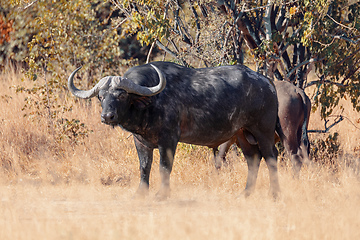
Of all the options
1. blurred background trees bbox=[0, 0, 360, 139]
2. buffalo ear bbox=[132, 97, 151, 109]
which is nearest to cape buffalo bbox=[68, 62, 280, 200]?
buffalo ear bbox=[132, 97, 151, 109]

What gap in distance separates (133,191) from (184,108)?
1371 mm

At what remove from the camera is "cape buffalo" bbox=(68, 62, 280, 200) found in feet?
19.2

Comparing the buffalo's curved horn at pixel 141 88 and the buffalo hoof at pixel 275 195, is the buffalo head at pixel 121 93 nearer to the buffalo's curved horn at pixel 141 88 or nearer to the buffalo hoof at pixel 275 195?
the buffalo's curved horn at pixel 141 88

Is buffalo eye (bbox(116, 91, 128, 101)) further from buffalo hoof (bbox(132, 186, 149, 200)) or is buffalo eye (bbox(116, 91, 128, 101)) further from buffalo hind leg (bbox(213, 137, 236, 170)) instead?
buffalo hind leg (bbox(213, 137, 236, 170))

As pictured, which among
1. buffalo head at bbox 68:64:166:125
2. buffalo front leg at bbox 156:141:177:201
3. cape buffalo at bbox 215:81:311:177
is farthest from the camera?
cape buffalo at bbox 215:81:311:177

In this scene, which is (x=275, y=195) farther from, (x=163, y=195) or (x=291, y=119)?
(x=291, y=119)

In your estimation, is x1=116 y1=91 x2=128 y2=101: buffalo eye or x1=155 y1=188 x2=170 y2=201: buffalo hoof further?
x1=155 y1=188 x2=170 y2=201: buffalo hoof

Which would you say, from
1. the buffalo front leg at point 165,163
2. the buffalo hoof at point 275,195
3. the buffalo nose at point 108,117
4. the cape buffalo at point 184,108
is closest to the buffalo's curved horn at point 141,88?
the cape buffalo at point 184,108

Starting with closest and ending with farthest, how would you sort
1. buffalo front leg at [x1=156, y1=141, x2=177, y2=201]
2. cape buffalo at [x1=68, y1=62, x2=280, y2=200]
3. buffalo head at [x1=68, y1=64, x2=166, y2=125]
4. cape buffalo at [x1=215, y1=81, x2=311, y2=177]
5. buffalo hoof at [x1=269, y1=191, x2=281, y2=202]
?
buffalo head at [x1=68, y1=64, x2=166, y2=125], cape buffalo at [x1=68, y1=62, x2=280, y2=200], buffalo front leg at [x1=156, y1=141, x2=177, y2=201], buffalo hoof at [x1=269, y1=191, x2=281, y2=202], cape buffalo at [x1=215, y1=81, x2=311, y2=177]

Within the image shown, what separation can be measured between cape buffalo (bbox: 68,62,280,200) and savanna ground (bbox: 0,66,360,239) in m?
0.47

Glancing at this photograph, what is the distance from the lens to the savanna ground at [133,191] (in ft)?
14.4

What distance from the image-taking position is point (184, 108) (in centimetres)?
622

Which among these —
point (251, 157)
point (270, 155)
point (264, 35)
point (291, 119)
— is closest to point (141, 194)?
point (251, 157)

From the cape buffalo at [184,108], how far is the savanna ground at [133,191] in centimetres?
47
